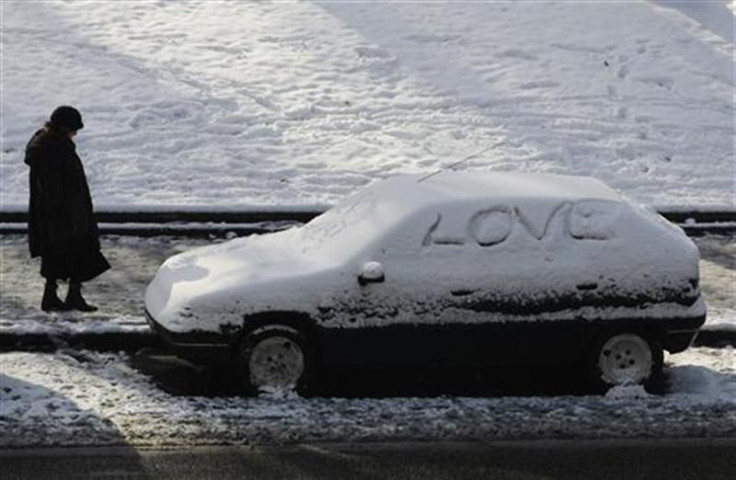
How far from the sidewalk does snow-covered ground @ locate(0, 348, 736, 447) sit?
2.46ft

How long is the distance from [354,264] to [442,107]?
377 inches

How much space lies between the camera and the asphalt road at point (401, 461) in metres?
8.06

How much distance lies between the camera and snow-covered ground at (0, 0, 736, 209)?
659 inches

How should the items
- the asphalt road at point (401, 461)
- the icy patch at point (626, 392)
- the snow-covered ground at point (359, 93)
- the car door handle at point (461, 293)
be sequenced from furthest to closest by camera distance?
the snow-covered ground at point (359, 93) → the icy patch at point (626, 392) → the car door handle at point (461, 293) → the asphalt road at point (401, 461)

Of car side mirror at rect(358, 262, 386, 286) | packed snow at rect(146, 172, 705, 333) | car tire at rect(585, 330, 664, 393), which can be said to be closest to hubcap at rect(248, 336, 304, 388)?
packed snow at rect(146, 172, 705, 333)

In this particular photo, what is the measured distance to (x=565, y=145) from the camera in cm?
1766

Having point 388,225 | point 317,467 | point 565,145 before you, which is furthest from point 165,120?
point 317,467

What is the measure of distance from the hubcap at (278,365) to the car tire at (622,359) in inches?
87.5

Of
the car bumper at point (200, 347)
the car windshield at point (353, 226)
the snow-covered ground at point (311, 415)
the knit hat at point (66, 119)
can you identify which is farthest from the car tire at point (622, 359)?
Result: the knit hat at point (66, 119)

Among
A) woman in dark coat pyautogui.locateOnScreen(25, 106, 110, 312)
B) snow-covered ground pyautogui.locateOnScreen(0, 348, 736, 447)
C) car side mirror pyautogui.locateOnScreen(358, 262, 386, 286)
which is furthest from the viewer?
woman in dark coat pyautogui.locateOnScreen(25, 106, 110, 312)

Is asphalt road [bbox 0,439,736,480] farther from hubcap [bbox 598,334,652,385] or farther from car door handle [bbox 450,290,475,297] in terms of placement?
car door handle [bbox 450,290,475,297]

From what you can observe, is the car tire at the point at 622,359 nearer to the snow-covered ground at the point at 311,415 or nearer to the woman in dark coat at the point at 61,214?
the snow-covered ground at the point at 311,415

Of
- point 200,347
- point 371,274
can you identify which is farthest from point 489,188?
point 200,347

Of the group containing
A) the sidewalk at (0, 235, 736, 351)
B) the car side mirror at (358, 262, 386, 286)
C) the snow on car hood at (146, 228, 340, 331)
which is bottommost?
the sidewalk at (0, 235, 736, 351)
